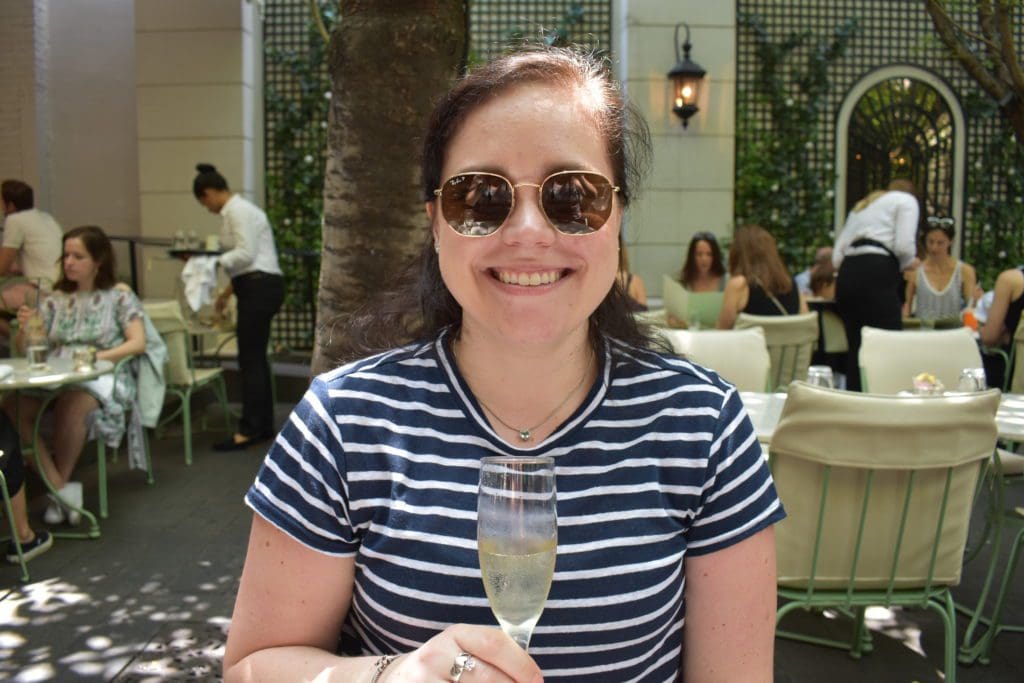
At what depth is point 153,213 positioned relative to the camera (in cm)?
942

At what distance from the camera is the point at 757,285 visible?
6148 mm

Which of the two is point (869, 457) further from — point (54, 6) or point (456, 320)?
point (54, 6)

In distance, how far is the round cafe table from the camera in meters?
4.53

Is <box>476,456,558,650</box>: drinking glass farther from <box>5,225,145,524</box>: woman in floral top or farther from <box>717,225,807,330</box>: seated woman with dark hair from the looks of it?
<box>717,225,807,330</box>: seated woman with dark hair

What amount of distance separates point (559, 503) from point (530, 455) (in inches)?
3.6

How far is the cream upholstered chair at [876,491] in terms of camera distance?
2.57 m

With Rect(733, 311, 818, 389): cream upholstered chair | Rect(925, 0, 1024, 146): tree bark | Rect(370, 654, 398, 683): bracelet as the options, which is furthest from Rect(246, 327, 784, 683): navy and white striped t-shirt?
Rect(925, 0, 1024, 146): tree bark

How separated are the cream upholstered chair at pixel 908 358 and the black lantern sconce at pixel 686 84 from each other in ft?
16.6

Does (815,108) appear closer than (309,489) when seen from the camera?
No

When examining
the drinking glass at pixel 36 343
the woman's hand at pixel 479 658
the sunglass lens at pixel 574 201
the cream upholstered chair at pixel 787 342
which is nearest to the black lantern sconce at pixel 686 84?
the cream upholstered chair at pixel 787 342

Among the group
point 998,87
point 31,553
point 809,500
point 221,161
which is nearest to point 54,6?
point 221,161

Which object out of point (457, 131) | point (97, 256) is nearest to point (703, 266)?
point (97, 256)

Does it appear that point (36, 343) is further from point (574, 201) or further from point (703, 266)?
point (703, 266)

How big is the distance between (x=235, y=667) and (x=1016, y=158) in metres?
11.9
